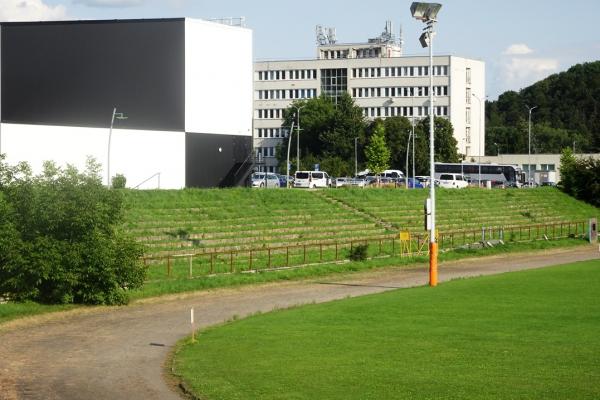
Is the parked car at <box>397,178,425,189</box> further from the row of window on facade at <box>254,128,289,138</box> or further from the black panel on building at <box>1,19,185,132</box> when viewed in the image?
the row of window on facade at <box>254,128,289,138</box>

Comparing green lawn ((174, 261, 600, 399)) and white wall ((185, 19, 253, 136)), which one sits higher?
white wall ((185, 19, 253, 136))

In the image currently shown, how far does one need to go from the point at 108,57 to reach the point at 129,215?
20451 millimetres

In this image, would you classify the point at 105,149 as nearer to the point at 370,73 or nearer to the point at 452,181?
the point at 452,181

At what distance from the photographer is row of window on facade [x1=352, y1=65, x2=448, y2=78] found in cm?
14338

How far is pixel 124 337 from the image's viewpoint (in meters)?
26.5

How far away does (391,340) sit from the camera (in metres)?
22.7

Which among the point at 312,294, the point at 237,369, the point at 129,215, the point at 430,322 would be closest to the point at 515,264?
the point at 312,294

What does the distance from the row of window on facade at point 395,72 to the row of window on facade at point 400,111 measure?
16.7ft

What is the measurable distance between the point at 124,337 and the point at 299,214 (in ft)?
115

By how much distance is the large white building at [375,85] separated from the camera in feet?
474

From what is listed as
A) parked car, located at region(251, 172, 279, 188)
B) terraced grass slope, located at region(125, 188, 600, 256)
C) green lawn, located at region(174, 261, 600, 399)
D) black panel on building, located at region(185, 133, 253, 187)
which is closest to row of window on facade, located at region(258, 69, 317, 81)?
parked car, located at region(251, 172, 279, 188)

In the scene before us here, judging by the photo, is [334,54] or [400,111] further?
[334,54]

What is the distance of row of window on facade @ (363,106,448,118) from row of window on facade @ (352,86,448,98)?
206 cm

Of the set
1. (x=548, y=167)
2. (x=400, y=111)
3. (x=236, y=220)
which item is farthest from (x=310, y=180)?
(x=548, y=167)
